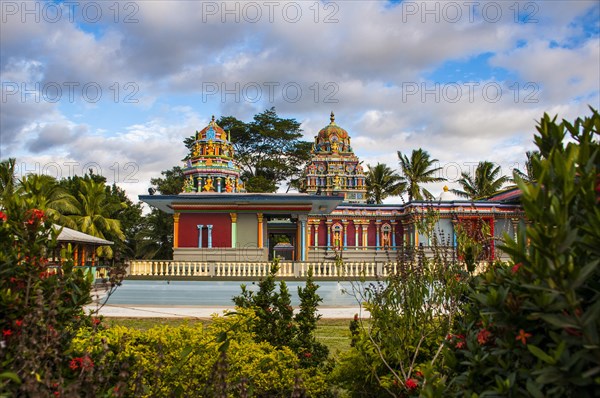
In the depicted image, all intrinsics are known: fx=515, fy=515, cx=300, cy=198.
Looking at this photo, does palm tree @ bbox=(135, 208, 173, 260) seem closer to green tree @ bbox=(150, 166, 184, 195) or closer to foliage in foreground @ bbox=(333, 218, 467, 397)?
green tree @ bbox=(150, 166, 184, 195)

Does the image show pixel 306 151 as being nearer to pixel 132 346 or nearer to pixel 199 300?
pixel 199 300

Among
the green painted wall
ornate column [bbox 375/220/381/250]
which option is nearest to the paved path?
the green painted wall

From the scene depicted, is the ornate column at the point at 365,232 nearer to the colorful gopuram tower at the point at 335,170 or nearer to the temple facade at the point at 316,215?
the temple facade at the point at 316,215

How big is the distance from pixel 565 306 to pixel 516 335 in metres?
0.44

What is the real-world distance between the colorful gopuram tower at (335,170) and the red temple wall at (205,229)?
2491 centimetres

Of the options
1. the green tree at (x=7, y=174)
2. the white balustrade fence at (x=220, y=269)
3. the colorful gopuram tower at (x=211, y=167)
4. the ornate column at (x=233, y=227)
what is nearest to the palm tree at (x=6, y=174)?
the green tree at (x=7, y=174)

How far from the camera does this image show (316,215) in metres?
41.5

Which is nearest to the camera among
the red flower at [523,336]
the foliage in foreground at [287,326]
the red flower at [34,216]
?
the red flower at [523,336]

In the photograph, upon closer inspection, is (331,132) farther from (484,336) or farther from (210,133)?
(484,336)

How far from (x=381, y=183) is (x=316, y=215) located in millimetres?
14127

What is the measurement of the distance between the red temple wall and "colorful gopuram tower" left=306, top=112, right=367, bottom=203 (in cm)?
2491

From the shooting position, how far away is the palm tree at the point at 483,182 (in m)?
48.8

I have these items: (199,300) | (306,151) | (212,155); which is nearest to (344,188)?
(306,151)

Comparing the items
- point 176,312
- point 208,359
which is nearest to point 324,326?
point 176,312
